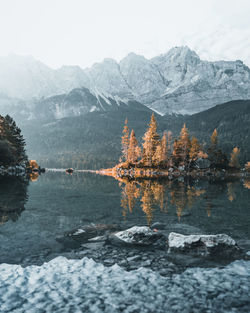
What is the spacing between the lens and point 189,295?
8.40 m

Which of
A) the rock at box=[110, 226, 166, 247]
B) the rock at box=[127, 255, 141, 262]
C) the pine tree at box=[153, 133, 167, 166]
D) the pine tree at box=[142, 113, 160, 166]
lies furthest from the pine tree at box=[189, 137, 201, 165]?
the rock at box=[127, 255, 141, 262]

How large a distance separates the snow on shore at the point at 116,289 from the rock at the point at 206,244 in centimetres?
145

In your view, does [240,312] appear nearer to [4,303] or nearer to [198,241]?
[198,241]

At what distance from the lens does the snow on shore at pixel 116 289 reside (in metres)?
7.64

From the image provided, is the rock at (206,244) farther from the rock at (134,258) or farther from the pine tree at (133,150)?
the pine tree at (133,150)

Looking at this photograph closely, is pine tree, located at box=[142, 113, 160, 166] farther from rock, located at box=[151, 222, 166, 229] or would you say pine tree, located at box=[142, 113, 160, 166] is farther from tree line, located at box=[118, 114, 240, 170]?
rock, located at box=[151, 222, 166, 229]

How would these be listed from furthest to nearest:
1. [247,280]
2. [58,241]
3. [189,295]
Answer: [58,241] → [247,280] → [189,295]

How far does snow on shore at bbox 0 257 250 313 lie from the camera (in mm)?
7645

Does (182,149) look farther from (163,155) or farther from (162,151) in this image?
(162,151)

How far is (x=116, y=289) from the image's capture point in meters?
8.80

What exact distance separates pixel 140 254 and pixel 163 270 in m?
2.13

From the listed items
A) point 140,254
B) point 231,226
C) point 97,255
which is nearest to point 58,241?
point 97,255

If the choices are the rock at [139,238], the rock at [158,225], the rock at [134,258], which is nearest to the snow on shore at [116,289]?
the rock at [134,258]

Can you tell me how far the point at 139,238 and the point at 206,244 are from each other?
405 centimetres
